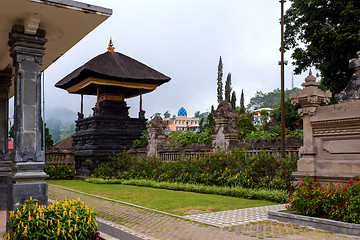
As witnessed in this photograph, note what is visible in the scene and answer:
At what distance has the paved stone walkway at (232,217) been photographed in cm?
754

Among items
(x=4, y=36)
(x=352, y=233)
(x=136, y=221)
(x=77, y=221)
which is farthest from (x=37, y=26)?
(x=352, y=233)

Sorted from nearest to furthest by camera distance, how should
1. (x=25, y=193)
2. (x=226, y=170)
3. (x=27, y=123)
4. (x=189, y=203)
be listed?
(x=25, y=193) → (x=27, y=123) → (x=189, y=203) → (x=226, y=170)

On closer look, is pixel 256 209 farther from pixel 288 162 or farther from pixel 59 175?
pixel 59 175

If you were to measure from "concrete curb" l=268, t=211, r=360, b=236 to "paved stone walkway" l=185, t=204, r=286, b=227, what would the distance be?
0.44 metres

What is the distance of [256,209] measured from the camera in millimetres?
9227

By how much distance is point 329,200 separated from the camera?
7020mm

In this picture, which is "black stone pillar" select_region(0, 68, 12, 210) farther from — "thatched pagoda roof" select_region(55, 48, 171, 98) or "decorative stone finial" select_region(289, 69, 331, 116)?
"thatched pagoda roof" select_region(55, 48, 171, 98)

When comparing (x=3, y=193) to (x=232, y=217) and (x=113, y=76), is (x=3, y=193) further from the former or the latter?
(x=113, y=76)

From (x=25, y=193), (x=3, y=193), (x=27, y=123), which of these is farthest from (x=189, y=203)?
(x=27, y=123)

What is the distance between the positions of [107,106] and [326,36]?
47.4 ft

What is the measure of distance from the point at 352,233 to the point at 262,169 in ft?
21.4

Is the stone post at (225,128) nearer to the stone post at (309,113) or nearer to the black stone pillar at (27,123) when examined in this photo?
the stone post at (309,113)

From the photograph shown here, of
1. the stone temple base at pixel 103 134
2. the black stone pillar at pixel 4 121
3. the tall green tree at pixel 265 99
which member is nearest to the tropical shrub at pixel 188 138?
the stone temple base at pixel 103 134

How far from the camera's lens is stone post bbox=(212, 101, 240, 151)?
→ 51.5 feet
